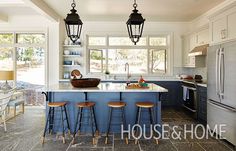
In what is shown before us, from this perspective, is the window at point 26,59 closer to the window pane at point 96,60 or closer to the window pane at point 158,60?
the window pane at point 96,60

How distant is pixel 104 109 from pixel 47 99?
3.95 ft

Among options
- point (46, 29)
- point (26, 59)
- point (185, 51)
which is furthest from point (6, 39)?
point (185, 51)

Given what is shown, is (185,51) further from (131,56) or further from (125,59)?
(125,59)

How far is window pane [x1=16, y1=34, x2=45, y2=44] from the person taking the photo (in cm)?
613

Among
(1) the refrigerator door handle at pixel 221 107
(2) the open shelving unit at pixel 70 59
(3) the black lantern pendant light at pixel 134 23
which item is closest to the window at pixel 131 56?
(2) the open shelving unit at pixel 70 59

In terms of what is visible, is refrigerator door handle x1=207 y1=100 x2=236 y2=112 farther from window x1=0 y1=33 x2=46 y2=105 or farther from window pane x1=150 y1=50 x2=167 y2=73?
window x1=0 y1=33 x2=46 y2=105

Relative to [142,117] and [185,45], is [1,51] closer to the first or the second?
[142,117]

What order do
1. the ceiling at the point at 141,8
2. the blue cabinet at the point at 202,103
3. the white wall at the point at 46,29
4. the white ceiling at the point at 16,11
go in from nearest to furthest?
the blue cabinet at the point at 202,103, the ceiling at the point at 141,8, the white ceiling at the point at 16,11, the white wall at the point at 46,29

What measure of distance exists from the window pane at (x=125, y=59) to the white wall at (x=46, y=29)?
186cm

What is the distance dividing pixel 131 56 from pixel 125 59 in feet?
0.81

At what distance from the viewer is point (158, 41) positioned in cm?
674

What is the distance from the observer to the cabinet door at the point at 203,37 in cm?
489

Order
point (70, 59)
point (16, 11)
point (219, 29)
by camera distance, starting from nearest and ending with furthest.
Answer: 1. point (219, 29)
2. point (16, 11)
3. point (70, 59)

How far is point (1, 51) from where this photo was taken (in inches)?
243
